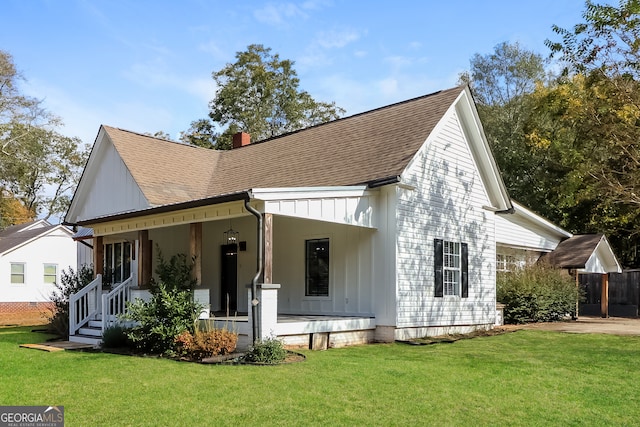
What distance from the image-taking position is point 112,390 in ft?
26.1

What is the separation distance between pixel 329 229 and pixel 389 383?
6.94 meters

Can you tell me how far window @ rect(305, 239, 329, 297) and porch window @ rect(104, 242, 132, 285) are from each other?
5873 mm

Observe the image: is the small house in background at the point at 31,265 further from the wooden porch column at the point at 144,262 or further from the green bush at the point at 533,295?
the green bush at the point at 533,295

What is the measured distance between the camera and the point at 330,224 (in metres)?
15.1

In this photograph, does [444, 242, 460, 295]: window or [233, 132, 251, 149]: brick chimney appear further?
[233, 132, 251, 149]: brick chimney

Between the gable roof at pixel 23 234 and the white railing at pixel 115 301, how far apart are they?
21.0m

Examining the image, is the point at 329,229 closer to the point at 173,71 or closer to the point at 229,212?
the point at 229,212

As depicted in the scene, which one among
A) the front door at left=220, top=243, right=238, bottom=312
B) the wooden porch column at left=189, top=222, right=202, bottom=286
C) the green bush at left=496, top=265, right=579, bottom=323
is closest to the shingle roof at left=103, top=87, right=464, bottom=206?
the front door at left=220, top=243, right=238, bottom=312

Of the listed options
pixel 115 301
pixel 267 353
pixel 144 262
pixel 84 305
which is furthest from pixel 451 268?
pixel 84 305

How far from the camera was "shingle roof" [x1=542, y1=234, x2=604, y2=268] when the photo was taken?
23297 mm

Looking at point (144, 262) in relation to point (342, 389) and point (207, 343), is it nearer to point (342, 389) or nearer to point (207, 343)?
point (207, 343)

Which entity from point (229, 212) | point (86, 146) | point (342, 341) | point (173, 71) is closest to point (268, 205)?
point (229, 212)

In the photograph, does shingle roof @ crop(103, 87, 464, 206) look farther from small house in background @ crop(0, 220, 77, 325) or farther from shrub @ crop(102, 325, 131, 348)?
small house in background @ crop(0, 220, 77, 325)

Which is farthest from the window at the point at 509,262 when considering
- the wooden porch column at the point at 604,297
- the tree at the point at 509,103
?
the tree at the point at 509,103
